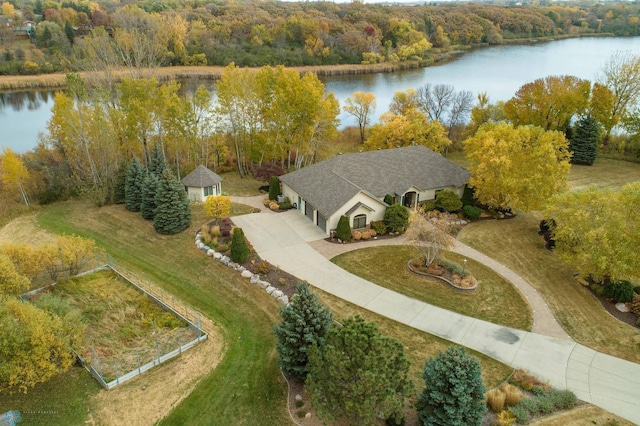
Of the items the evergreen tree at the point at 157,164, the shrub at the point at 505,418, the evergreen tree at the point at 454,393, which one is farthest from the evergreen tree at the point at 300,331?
the evergreen tree at the point at 157,164

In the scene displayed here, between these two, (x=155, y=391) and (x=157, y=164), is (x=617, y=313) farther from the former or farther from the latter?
(x=157, y=164)

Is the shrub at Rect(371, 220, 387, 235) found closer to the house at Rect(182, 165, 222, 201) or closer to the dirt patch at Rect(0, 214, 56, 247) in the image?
the house at Rect(182, 165, 222, 201)

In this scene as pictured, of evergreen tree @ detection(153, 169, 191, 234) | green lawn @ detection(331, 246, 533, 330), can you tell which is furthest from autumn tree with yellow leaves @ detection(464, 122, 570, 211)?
evergreen tree @ detection(153, 169, 191, 234)

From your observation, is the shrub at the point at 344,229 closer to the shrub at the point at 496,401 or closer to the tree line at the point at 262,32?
the shrub at the point at 496,401

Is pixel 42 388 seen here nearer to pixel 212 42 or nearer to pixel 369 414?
pixel 369 414

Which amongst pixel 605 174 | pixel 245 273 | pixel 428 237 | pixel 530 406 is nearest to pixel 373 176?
pixel 428 237

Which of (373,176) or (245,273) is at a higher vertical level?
(373,176)

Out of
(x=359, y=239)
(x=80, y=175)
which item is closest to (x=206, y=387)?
(x=359, y=239)
